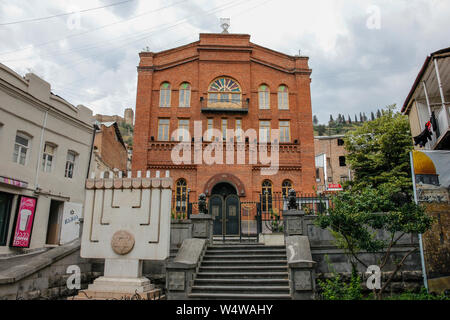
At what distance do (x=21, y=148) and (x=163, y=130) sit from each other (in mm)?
9971

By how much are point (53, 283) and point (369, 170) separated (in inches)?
772

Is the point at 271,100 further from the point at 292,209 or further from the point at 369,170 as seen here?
the point at 292,209

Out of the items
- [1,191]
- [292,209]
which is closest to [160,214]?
[292,209]

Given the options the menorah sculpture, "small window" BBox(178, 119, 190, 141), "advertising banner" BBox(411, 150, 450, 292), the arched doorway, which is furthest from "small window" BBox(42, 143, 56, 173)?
"advertising banner" BBox(411, 150, 450, 292)

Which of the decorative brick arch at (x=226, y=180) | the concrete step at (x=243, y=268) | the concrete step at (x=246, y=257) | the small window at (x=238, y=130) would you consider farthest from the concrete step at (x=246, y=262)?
the small window at (x=238, y=130)

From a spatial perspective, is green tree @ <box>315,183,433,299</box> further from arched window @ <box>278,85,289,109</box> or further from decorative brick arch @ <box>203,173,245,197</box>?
arched window @ <box>278,85,289,109</box>

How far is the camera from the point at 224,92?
2456 cm

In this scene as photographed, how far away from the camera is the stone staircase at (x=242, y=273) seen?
9.20m

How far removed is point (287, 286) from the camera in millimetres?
9336

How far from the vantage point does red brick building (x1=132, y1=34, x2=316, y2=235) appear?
22.8 m

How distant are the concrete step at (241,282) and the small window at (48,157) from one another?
1166cm

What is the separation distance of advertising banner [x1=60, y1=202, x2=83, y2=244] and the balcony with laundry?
18.1 meters

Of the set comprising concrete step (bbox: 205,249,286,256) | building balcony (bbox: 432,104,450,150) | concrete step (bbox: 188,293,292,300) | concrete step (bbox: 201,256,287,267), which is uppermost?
building balcony (bbox: 432,104,450,150)

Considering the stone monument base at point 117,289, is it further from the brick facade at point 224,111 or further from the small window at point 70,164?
the brick facade at point 224,111
